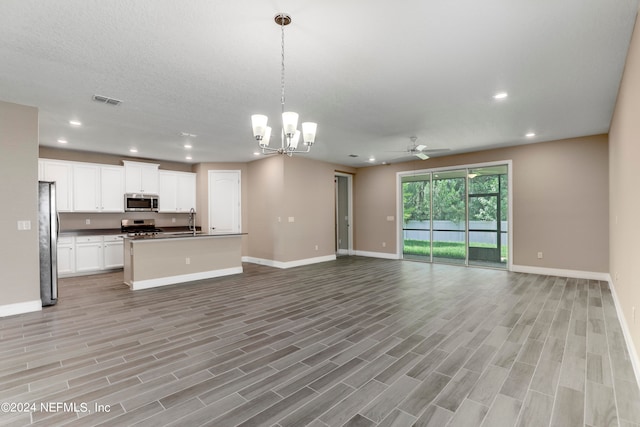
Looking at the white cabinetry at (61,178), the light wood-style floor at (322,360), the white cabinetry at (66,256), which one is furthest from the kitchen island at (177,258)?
the white cabinetry at (61,178)

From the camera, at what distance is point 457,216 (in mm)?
7480

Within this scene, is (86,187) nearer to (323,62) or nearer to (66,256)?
(66,256)

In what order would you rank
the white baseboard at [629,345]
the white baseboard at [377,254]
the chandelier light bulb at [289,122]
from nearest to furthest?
the white baseboard at [629,345], the chandelier light bulb at [289,122], the white baseboard at [377,254]

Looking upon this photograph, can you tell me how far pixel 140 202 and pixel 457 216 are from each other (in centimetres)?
802

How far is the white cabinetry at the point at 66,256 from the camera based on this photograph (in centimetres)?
616

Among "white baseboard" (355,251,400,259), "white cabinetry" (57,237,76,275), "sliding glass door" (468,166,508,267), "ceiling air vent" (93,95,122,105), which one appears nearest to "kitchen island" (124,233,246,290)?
"white cabinetry" (57,237,76,275)

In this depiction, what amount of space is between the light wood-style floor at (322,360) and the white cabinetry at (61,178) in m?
2.60

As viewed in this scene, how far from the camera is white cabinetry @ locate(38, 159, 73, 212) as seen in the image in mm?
6192

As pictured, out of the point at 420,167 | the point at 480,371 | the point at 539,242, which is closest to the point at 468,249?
the point at 539,242

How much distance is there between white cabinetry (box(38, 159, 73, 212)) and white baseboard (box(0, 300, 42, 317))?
308 cm

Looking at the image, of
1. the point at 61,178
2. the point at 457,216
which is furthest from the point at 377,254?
the point at 61,178

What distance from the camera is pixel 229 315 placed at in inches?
151

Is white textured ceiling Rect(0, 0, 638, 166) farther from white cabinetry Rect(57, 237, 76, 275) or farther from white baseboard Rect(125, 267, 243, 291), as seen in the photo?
white baseboard Rect(125, 267, 243, 291)

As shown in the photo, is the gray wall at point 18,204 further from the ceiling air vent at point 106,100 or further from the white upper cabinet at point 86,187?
the white upper cabinet at point 86,187
